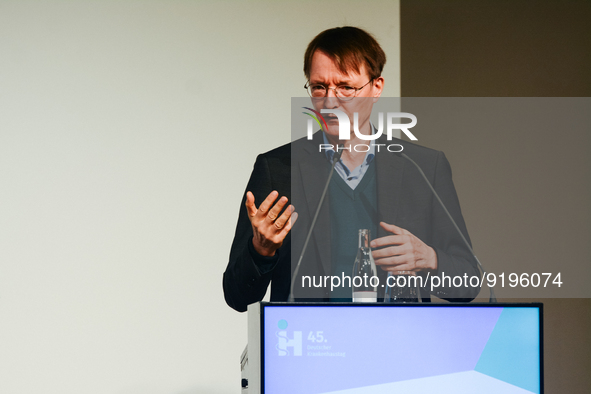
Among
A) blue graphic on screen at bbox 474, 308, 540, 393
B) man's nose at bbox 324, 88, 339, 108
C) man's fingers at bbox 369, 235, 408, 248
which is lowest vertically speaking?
blue graphic on screen at bbox 474, 308, 540, 393

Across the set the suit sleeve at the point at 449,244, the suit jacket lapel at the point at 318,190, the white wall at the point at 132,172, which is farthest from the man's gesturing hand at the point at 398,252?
the white wall at the point at 132,172

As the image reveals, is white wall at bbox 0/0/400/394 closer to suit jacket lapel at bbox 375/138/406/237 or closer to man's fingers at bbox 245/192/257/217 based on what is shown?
suit jacket lapel at bbox 375/138/406/237

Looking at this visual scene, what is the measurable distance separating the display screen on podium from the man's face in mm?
1147

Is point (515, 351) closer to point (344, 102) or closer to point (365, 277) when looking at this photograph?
point (365, 277)

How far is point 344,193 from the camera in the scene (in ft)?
6.99

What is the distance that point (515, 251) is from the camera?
2486mm

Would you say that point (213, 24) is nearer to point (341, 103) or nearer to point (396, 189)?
point (341, 103)

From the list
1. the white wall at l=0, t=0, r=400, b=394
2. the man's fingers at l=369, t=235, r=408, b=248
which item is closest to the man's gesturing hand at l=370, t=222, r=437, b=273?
the man's fingers at l=369, t=235, r=408, b=248

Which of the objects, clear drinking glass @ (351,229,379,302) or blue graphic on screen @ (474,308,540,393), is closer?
blue graphic on screen @ (474,308,540,393)

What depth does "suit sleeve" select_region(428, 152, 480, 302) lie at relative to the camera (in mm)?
1791

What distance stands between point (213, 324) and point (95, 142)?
38.7 inches

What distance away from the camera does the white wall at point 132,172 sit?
2.36 m

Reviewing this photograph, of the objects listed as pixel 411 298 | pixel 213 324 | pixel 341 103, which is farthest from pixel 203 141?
pixel 411 298

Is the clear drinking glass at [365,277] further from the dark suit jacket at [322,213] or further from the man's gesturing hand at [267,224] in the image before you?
the dark suit jacket at [322,213]
